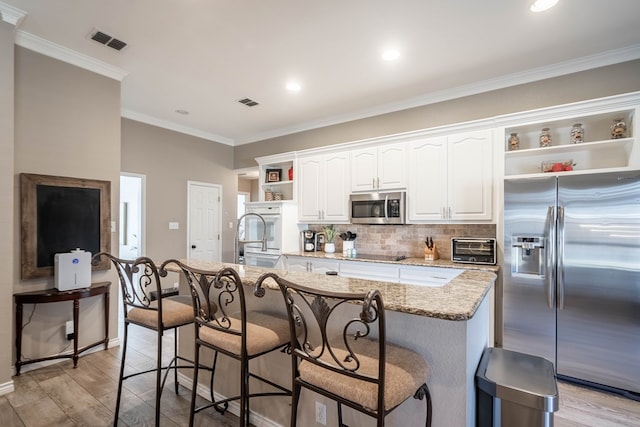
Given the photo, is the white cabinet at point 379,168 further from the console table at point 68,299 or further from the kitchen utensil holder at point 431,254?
the console table at point 68,299

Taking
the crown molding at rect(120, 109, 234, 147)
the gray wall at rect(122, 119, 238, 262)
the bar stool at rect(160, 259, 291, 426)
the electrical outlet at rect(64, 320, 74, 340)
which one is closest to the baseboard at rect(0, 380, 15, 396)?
the electrical outlet at rect(64, 320, 74, 340)

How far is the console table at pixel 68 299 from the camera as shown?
265 centimetres

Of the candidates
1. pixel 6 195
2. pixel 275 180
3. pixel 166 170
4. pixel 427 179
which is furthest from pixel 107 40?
pixel 427 179

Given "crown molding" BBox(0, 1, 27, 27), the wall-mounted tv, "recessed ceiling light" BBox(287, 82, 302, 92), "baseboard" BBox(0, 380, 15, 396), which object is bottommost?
"baseboard" BBox(0, 380, 15, 396)

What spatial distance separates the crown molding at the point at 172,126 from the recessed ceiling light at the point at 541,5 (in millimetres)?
4744

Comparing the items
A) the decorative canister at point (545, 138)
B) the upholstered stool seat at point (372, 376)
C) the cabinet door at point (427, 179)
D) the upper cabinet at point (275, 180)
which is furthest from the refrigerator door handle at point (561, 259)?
the upper cabinet at point (275, 180)

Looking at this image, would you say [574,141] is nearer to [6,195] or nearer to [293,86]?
[293,86]

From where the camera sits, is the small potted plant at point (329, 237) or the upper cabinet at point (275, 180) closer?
the small potted plant at point (329, 237)

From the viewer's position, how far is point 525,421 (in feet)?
4.35

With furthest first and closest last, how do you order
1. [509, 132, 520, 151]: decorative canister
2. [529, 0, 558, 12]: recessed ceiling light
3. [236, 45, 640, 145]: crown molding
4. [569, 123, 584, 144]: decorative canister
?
[509, 132, 520, 151]: decorative canister
[569, 123, 584, 144]: decorative canister
[236, 45, 640, 145]: crown molding
[529, 0, 558, 12]: recessed ceiling light

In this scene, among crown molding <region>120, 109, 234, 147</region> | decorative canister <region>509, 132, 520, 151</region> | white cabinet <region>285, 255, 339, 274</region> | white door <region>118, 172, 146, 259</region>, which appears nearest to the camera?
decorative canister <region>509, 132, 520, 151</region>

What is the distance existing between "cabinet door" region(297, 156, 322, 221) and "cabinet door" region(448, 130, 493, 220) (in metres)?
1.85

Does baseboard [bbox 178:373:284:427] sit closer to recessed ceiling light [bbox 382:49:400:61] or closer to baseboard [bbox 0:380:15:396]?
baseboard [bbox 0:380:15:396]

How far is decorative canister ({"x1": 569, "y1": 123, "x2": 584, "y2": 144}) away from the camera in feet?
9.77
